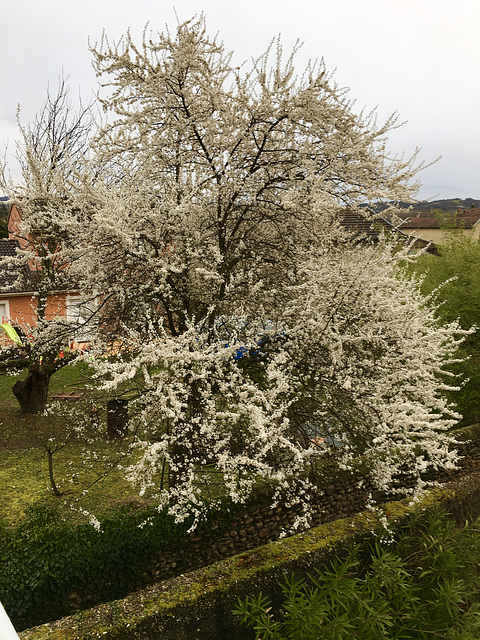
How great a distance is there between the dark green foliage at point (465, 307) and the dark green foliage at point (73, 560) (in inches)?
250

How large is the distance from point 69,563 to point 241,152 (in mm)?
5301

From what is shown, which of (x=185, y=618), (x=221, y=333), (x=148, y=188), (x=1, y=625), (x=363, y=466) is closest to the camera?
(x=1, y=625)

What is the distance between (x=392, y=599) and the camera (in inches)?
193

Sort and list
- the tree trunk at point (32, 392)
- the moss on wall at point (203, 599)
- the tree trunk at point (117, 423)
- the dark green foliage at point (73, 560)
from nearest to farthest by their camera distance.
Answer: the moss on wall at point (203, 599)
the dark green foliage at point (73, 560)
the tree trunk at point (117, 423)
the tree trunk at point (32, 392)

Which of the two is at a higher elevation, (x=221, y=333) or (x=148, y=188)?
(x=148, y=188)

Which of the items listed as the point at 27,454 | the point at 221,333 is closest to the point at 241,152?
the point at 221,333

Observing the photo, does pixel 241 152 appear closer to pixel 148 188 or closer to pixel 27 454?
pixel 148 188

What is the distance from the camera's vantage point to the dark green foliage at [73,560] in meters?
4.71

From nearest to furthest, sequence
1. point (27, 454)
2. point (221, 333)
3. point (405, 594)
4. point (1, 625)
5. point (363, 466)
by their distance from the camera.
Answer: point (1, 625)
point (405, 594)
point (221, 333)
point (363, 466)
point (27, 454)

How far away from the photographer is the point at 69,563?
486 centimetres

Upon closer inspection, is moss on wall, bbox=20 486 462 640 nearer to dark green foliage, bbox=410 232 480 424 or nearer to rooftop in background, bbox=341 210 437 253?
rooftop in background, bbox=341 210 437 253

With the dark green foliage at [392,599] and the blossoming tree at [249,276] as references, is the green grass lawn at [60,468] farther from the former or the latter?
the dark green foliage at [392,599]

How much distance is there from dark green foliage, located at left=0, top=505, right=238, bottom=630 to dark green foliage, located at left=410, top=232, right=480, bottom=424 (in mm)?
6343

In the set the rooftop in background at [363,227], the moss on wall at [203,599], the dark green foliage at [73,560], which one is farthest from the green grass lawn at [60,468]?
the rooftop in background at [363,227]
